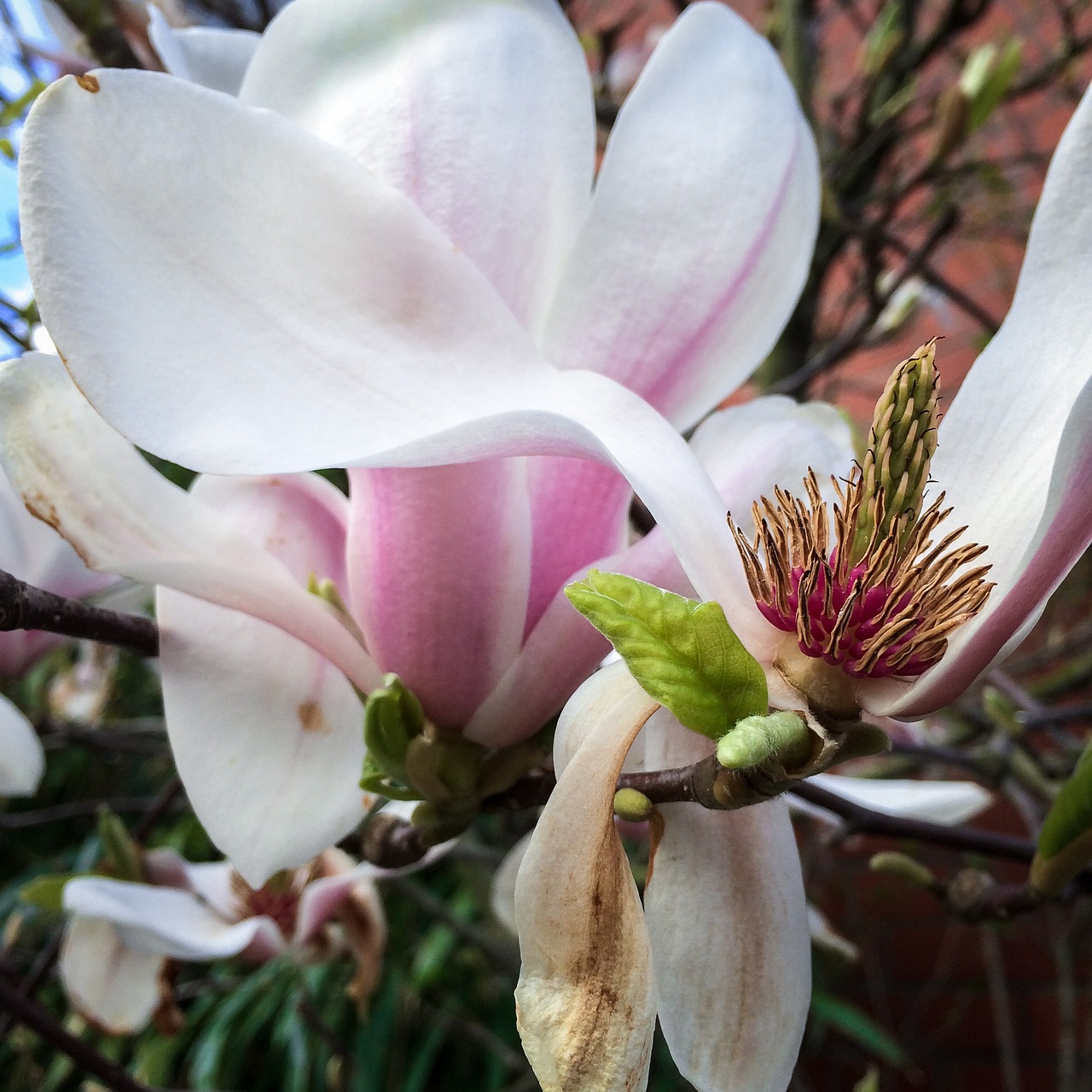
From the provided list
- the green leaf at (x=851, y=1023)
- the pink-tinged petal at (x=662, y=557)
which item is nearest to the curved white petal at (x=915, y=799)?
the pink-tinged petal at (x=662, y=557)

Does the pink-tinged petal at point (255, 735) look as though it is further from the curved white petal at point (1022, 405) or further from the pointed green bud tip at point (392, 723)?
the curved white petal at point (1022, 405)

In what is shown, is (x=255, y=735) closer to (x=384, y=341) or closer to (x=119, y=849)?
(x=384, y=341)

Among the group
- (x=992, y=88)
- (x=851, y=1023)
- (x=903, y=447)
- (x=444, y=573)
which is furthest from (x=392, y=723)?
(x=851, y=1023)

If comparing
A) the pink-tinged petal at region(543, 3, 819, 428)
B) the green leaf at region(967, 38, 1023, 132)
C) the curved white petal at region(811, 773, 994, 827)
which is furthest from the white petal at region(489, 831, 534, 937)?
the green leaf at region(967, 38, 1023, 132)

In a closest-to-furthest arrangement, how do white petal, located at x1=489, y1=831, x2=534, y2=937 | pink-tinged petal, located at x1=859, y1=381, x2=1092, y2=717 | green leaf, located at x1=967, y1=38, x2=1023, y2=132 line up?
pink-tinged petal, located at x1=859, y1=381, x2=1092, y2=717, white petal, located at x1=489, y1=831, x2=534, y2=937, green leaf, located at x1=967, y1=38, x2=1023, y2=132

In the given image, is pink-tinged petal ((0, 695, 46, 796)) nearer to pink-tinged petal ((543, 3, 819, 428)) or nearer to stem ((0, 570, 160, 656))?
stem ((0, 570, 160, 656))

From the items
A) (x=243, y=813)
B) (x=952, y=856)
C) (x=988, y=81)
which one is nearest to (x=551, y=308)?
(x=243, y=813)
